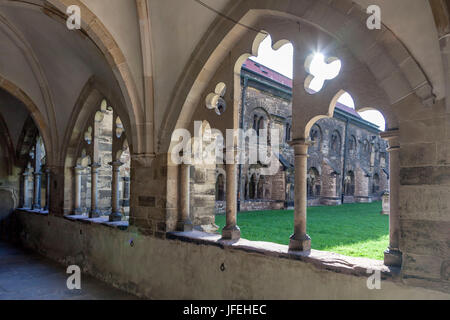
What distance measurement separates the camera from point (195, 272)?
12.4 ft

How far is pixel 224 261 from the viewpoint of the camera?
3453 mm

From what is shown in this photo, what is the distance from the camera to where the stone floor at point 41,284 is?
15.4 ft

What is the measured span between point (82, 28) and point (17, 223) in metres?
7.37

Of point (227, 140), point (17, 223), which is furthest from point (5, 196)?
point (227, 140)

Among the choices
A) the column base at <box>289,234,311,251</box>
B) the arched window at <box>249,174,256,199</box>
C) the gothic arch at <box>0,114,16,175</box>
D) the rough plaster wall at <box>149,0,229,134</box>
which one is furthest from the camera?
the arched window at <box>249,174,256,199</box>

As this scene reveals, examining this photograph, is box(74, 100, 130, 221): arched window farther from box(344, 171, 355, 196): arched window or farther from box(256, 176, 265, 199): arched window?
box(344, 171, 355, 196): arched window

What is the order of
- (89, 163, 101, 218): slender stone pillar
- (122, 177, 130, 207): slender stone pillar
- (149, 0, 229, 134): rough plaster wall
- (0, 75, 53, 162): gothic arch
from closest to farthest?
(149, 0, 229, 134): rough plaster wall < (89, 163, 101, 218): slender stone pillar < (0, 75, 53, 162): gothic arch < (122, 177, 130, 207): slender stone pillar

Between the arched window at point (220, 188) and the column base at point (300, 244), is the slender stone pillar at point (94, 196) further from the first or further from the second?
the arched window at point (220, 188)

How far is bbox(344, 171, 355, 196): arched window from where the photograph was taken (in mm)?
21656

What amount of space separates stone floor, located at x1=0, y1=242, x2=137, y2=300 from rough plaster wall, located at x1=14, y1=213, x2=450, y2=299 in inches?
7.7

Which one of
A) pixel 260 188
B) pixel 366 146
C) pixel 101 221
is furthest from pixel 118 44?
pixel 366 146

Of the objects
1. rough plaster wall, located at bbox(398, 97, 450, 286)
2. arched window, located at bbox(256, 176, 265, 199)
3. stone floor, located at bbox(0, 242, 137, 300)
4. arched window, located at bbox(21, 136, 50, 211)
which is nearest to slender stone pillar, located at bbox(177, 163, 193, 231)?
stone floor, located at bbox(0, 242, 137, 300)

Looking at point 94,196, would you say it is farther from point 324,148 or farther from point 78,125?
point 324,148

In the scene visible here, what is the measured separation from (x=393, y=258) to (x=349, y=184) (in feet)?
68.9
